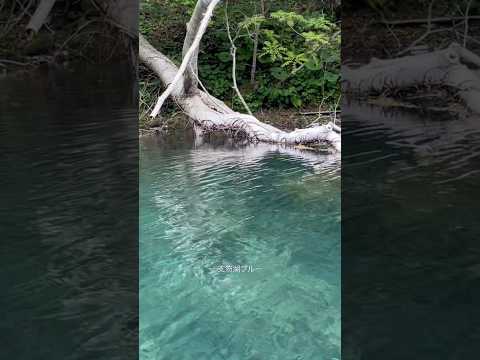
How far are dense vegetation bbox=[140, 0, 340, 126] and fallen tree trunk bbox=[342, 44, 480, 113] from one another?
1.43 m

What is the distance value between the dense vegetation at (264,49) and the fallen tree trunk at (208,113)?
0.54 feet

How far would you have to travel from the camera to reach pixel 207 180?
11.6 ft

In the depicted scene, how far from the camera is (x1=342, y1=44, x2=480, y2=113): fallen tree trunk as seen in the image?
2.96m

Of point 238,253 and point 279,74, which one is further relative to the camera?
point 279,74

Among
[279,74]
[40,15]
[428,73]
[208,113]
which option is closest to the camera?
[40,15]

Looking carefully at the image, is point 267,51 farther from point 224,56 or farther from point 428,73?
point 428,73

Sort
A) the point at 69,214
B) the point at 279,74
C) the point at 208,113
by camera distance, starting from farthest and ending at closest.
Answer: the point at 279,74
the point at 208,113
the point at 69,214

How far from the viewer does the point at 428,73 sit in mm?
3078

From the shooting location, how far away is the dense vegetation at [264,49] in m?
4.70

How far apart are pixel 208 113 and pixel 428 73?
67.4 inches

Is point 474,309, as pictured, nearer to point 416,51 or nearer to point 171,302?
point 171,302

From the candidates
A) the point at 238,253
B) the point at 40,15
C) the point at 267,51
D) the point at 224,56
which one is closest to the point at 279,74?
the point at 267,51

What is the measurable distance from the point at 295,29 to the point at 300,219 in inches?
103

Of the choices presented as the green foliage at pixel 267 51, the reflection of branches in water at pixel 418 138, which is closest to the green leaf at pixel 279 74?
the green foliage at pixel 267 51
